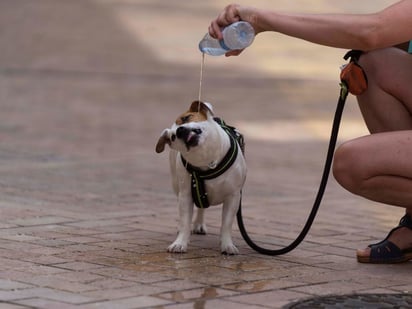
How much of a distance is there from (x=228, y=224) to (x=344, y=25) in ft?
3.59

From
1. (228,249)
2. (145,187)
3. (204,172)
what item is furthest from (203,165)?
(145,187)

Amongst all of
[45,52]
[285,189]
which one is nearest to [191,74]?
[45,52]

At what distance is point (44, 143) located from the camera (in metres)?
9.09

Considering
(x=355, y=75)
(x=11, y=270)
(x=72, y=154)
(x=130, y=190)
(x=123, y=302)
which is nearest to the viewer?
(x=123, y=302)

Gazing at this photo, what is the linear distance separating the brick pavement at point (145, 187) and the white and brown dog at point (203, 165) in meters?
0.18

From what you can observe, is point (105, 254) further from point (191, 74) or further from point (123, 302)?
point (191, 74)

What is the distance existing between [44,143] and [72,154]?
759 millimetres

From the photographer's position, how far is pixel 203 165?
14.8ft

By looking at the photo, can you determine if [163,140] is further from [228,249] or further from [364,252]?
[364,252]

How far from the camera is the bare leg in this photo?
436 cm

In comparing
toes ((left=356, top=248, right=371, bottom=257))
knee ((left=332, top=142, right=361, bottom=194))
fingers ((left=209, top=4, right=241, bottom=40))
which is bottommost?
toes ((left=356, top=248, right=371, bottom=257))

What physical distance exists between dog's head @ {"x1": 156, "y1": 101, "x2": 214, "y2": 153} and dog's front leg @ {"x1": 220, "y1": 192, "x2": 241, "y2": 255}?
0.41 meters

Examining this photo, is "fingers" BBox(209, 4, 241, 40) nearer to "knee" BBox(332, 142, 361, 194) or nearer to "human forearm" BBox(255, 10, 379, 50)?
"human forearm" BBox(255, 10, 379, 50)

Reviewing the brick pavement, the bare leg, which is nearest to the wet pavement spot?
the brick pavement
